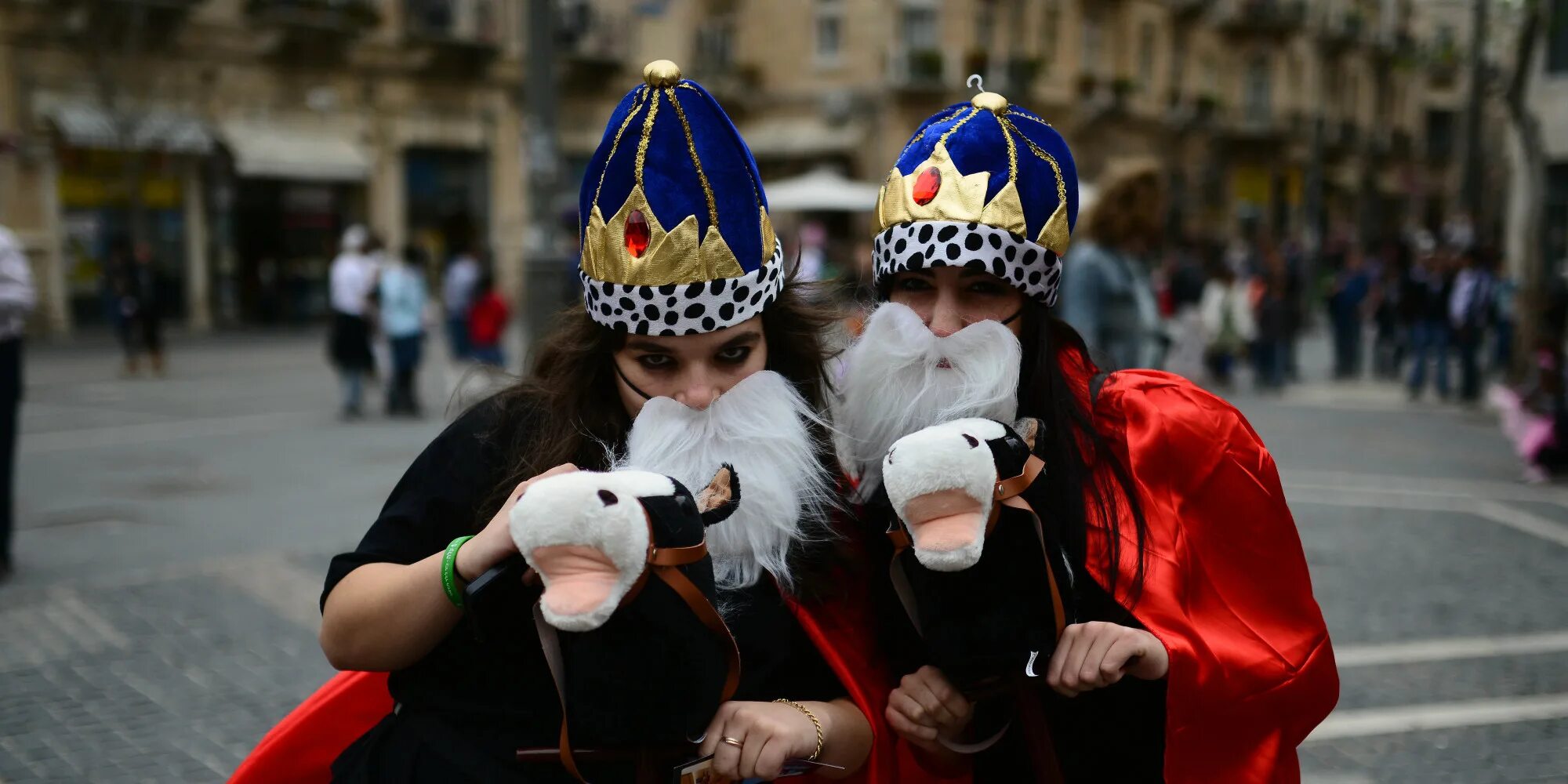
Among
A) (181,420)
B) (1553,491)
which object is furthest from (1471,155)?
(181,420)

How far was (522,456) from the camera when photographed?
6.63 ft

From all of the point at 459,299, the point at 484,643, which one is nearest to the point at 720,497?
the point at 484,643

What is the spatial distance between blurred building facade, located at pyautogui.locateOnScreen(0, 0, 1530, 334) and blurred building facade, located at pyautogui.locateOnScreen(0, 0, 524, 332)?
0.16ft

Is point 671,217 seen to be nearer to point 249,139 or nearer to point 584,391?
point 584,391

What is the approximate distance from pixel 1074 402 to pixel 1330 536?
5944mm

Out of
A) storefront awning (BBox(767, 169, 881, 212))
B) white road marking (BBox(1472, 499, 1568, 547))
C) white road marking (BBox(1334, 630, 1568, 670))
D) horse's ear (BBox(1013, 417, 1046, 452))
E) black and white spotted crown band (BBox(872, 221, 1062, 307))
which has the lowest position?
white road marking (BBox(1472, 499, 1568, 547))

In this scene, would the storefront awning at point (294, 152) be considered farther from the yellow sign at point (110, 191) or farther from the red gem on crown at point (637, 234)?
the red gem on crown at point (637, 234)

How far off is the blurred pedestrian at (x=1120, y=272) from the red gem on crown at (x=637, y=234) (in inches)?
178

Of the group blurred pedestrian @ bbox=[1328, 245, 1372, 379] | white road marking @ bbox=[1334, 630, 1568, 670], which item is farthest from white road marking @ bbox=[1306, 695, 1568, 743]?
blurred pedestrian @ bbox=[1328, 245, 1372, 379]

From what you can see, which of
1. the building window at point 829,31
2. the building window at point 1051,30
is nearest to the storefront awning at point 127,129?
the building window at point 829,31

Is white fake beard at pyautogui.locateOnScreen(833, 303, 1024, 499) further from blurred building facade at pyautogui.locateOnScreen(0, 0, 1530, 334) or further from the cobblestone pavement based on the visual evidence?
blurred building facade at pyautogui.locateOnScreen(0, 0, 1530, 334)

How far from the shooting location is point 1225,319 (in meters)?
15.0

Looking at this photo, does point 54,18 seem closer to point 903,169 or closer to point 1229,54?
point 903,169

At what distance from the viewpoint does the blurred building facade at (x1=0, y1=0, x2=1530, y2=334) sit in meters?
21.1
